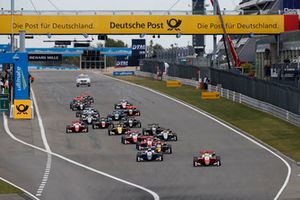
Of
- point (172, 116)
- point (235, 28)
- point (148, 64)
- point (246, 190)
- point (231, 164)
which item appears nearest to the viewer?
point (246, 190)

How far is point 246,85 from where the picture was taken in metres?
58.1

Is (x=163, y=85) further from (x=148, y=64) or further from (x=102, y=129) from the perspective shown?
(x=102, y=129)

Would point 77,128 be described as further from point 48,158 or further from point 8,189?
point 8,189

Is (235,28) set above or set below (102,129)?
above

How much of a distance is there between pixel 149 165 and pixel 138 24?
33.5 meters

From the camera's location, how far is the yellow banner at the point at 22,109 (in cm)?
5081

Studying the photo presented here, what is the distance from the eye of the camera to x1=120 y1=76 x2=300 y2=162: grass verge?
40.1 metres

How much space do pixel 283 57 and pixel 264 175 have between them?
49.4m

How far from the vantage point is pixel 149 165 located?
111ft

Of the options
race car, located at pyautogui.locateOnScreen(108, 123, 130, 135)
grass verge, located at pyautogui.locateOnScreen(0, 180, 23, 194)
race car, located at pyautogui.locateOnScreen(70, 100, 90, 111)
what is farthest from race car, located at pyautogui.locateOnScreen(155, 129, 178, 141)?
race car, located at pyautogui.locateOnScreen(70, 100, 90, 111)

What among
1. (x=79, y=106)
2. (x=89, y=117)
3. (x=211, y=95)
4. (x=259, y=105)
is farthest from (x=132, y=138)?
(x=211, y=95)

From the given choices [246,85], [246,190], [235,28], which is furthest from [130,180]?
[235,28]

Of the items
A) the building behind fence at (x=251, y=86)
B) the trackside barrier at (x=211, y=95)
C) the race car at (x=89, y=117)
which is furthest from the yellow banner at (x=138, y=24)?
the race car at (x=89, y=117)

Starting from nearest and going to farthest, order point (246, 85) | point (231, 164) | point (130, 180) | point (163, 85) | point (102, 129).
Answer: point (130, 180)
point (231, 164)
point (102, 129)
point (246, 85)
point (163, 85)
